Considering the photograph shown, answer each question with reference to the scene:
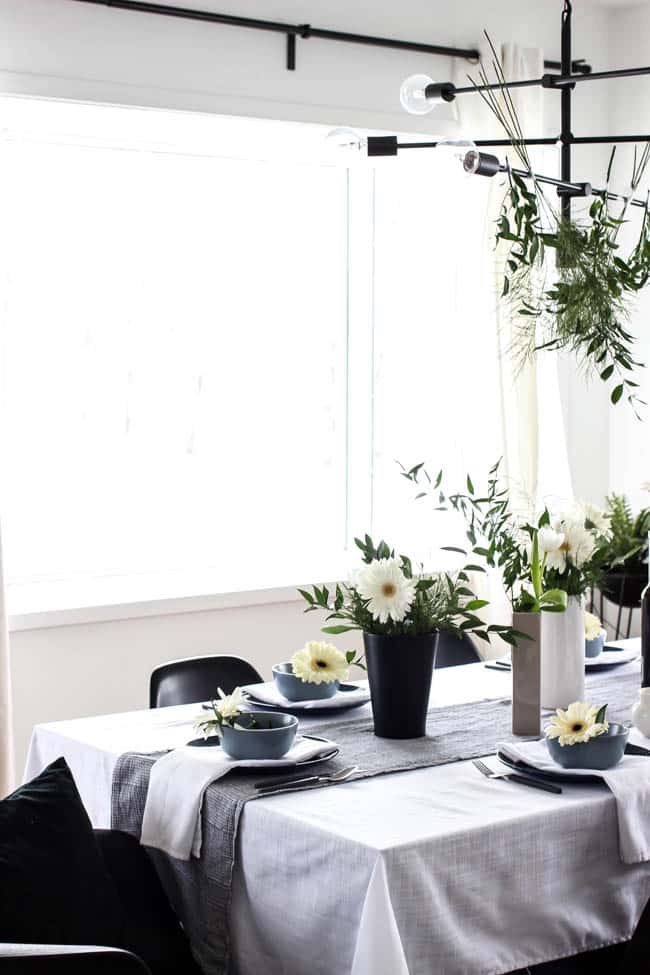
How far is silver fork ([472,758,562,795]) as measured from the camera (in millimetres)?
2141

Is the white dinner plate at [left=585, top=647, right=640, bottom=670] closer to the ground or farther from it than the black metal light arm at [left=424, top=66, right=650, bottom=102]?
closer to the ground

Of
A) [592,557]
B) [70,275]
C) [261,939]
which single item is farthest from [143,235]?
[261,939]

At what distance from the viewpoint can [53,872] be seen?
78.9 inches

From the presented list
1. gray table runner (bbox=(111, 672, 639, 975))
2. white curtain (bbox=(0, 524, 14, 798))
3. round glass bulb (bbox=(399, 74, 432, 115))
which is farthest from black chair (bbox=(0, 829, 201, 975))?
round glass bulb (bbox=(399, 74, 432, 115))

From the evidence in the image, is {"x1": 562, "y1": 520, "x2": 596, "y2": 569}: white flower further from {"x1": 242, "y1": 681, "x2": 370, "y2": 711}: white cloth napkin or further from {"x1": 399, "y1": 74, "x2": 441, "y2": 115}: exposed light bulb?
{"x1": 399, "y1": 74, "x2": 441, "y2": 115}: exposed light bulb

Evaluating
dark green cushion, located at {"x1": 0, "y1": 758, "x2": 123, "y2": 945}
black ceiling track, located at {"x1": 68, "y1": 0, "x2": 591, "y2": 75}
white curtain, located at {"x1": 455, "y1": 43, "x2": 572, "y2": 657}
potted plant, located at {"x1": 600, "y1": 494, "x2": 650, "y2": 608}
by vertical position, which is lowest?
dark green cushion, located at {"x1": 0, "y1": 758, "x2": 123, "y2": 945}

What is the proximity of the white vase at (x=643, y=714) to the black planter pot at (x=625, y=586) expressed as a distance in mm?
1280

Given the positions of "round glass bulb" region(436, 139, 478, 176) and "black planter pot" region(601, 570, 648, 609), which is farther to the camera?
"black planter pot" region(601, 570, 648, 609)

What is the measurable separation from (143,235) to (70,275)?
1.04 ft

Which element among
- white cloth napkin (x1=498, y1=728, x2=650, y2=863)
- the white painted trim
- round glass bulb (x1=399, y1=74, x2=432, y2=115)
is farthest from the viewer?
the white painted trim

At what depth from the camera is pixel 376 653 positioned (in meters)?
2.48

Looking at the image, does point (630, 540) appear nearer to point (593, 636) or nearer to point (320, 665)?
point (593, 636)

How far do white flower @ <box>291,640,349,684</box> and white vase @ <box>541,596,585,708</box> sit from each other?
415 mm

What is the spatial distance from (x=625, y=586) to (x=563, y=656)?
4.18 feet
